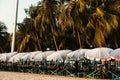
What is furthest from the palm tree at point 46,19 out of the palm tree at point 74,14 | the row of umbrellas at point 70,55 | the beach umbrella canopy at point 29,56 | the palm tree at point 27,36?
the beach umbrella canopy at point 29,56

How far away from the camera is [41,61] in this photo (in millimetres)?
32094

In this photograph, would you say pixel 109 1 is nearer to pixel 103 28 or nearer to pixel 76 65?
pixel 103 28

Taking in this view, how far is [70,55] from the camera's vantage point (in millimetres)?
25766

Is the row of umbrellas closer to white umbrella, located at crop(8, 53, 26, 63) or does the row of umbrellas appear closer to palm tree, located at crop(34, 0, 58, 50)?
white umbrella, located at crop(8, 53, 26, 63)

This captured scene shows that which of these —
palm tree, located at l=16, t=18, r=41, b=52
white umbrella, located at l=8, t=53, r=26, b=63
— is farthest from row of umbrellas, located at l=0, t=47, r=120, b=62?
palm tree, located at l=16, t=18, r=41, b=52

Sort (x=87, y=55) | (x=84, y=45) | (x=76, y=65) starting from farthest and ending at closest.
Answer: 1. (x=84, y=45)
2. (x=76, y=65)
3. (x=87, y=55)

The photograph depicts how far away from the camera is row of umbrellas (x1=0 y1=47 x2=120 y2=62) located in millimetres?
22000

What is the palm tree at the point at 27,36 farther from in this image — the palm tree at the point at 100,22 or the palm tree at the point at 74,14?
the palm tree at the point at 100,22

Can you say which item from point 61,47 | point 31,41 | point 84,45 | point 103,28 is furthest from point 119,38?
point 31,41

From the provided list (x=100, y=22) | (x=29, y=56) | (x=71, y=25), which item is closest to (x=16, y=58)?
(x=29, y=56)

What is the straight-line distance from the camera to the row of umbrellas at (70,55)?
2200 centimetres

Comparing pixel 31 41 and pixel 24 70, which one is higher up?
pixel 31 41

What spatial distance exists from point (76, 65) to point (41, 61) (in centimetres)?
691

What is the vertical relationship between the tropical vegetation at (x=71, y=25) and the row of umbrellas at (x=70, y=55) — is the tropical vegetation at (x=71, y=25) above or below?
above
